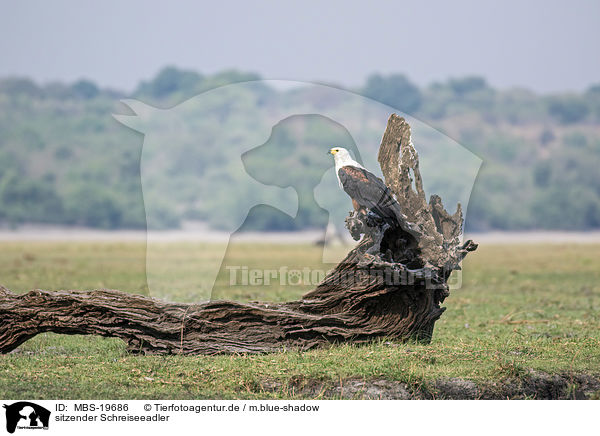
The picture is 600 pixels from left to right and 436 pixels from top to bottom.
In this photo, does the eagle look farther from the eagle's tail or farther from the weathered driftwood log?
the weathered driftwood log

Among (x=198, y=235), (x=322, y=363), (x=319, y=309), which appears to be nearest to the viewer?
(x=322, y=363)

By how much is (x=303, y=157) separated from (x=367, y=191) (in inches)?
2124

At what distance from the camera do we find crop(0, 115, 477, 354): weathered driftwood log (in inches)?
420

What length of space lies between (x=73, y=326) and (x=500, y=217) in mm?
68201

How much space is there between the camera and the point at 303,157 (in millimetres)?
64312

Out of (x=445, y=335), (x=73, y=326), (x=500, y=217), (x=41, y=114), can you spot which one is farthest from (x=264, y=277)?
(x=41, y=114)
